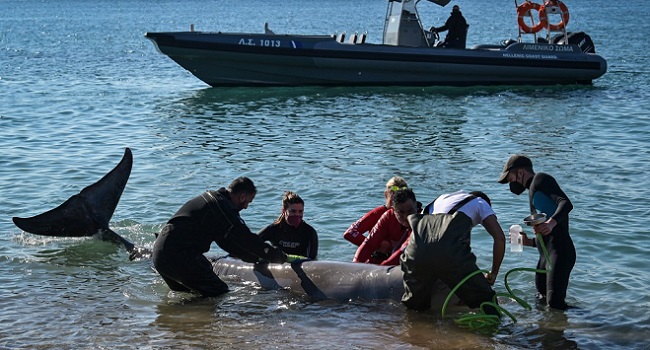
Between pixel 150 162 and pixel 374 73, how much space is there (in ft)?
28.9

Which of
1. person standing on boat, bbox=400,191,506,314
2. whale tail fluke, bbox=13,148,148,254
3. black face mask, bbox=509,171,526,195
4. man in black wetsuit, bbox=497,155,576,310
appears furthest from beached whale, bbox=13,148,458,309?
black face mask, bbox=509,171,526,195

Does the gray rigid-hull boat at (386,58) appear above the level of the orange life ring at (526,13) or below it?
below

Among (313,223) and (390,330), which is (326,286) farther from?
(313,223)

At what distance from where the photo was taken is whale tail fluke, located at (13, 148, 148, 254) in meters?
10.6

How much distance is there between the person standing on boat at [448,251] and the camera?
750cm

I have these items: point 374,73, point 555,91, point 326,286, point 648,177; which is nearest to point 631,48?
point 555,91

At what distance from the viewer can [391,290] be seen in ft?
28.0

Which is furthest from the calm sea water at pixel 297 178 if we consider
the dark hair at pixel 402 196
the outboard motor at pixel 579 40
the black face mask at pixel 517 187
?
the black face mask at pixel 517 187

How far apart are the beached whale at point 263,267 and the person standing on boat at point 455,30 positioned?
45.5 ft

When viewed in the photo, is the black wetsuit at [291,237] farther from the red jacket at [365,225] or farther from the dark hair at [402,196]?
the dark hair at [402,196]

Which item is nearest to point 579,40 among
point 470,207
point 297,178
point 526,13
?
point 526,13

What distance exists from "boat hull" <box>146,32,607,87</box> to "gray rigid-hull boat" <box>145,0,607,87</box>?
26mm

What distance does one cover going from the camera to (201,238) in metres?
8.48

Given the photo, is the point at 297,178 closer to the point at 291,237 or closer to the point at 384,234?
the point at 291,237
